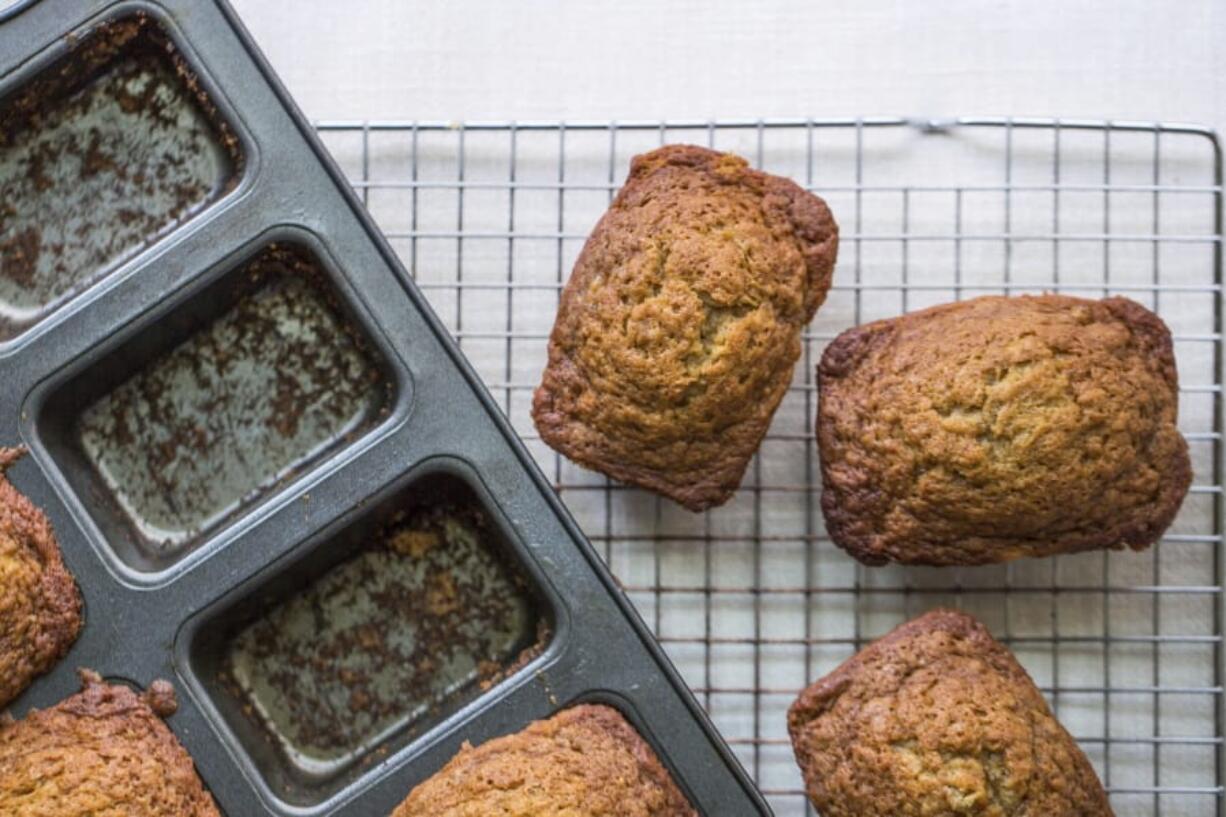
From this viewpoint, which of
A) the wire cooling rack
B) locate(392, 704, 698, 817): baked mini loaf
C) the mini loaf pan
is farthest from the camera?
the wire cooling rack

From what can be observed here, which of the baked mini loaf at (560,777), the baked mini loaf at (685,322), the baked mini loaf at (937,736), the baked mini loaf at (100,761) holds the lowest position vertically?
the baked mini loaf at (937,736)

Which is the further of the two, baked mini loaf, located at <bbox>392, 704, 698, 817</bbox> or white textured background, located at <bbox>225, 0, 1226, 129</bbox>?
white textured background, located at <bbox>225, 0, 1226, 129</bbox>

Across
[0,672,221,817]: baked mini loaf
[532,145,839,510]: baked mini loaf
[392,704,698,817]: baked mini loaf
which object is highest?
[532,145,839,510]: baked mini loaf

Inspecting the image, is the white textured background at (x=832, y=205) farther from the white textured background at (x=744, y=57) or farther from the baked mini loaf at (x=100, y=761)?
the baked mini loaf at (x=100, y=761)

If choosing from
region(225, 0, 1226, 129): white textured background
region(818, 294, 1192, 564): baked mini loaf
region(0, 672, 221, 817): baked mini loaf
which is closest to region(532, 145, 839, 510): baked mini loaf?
region(818, 294, 1192, 564): baked mini loaf

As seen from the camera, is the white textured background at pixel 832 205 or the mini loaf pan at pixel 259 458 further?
the white textured background at pixel 832 205

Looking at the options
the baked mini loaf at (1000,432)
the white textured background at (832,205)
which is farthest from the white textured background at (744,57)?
the baked mini loaf at (1000,432)

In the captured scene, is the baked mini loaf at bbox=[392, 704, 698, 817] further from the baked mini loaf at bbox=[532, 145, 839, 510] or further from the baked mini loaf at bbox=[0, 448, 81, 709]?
the baked mini loaf at bbox=[0, 448, 81, 709]

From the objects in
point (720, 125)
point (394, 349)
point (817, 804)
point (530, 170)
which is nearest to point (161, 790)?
point (394, 349)
